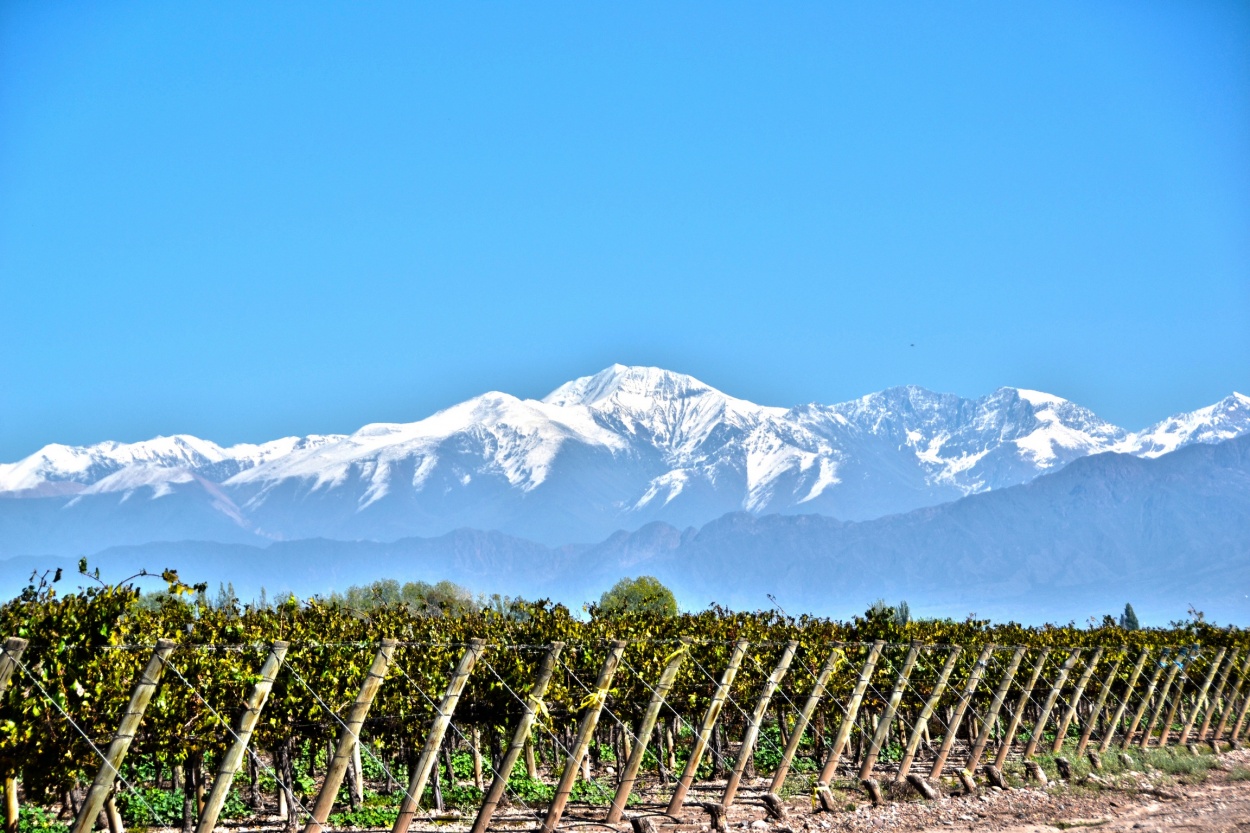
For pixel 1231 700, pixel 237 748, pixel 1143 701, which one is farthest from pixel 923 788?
pixel 1231 700

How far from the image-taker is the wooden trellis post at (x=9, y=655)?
15.0 meters

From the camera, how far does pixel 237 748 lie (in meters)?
17.8

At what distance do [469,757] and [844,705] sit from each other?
10275 mm

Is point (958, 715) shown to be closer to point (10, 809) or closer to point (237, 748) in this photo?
point (237, 748)

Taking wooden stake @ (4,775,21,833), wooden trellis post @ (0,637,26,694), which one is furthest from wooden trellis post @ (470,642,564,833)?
wooden trellis post @ (0,637,26,694)

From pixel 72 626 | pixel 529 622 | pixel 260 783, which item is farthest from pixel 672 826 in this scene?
pixel 72 626

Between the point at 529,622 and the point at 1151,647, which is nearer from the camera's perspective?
the point at 529,622

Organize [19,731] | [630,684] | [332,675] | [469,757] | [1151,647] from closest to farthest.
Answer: [19,731] < [332,675] < [630,684] < [469,757] < [1151,647]

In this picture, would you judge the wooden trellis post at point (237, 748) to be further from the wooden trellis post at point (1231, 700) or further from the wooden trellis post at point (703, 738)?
the wooden trellis post at point (1231, 700)

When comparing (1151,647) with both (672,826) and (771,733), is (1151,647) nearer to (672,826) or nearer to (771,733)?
(771,733)

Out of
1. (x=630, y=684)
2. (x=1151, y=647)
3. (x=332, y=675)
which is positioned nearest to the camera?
(x=332, y=675)

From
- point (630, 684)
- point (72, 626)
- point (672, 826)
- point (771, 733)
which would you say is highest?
point (72, 626)

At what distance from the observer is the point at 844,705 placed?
3347cm

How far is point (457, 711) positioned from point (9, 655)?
486 inches
